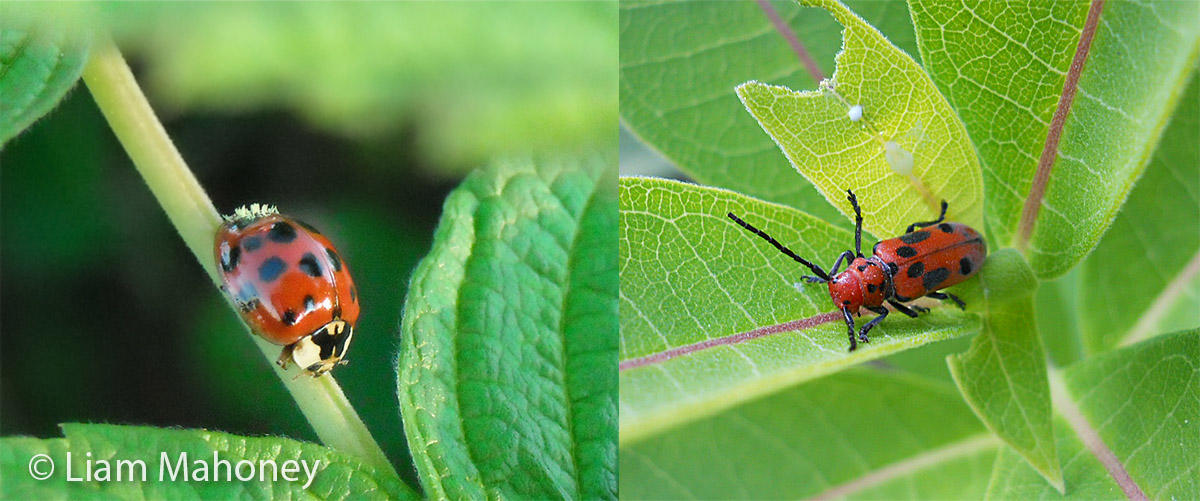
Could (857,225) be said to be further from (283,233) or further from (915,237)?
(283,233)

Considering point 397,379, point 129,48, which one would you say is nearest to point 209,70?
point 129,48

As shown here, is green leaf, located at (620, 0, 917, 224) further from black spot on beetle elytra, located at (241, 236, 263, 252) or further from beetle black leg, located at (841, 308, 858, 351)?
black spot on beetle elytra, located at (241, 236, 263, 252)

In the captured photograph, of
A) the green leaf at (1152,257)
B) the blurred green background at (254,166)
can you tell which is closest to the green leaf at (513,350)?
the blurred green background at (254,166)

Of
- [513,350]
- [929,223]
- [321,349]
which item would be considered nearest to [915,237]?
[929,223]

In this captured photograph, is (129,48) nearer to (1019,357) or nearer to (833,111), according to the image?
(833,111)

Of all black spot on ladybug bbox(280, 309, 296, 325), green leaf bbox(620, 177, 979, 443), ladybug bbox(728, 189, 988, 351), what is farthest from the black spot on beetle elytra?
ladybug bbox(728, 189, 988, 351)

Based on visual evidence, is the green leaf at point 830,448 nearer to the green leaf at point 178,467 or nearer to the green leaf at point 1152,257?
the green leaf at point 1152,257
